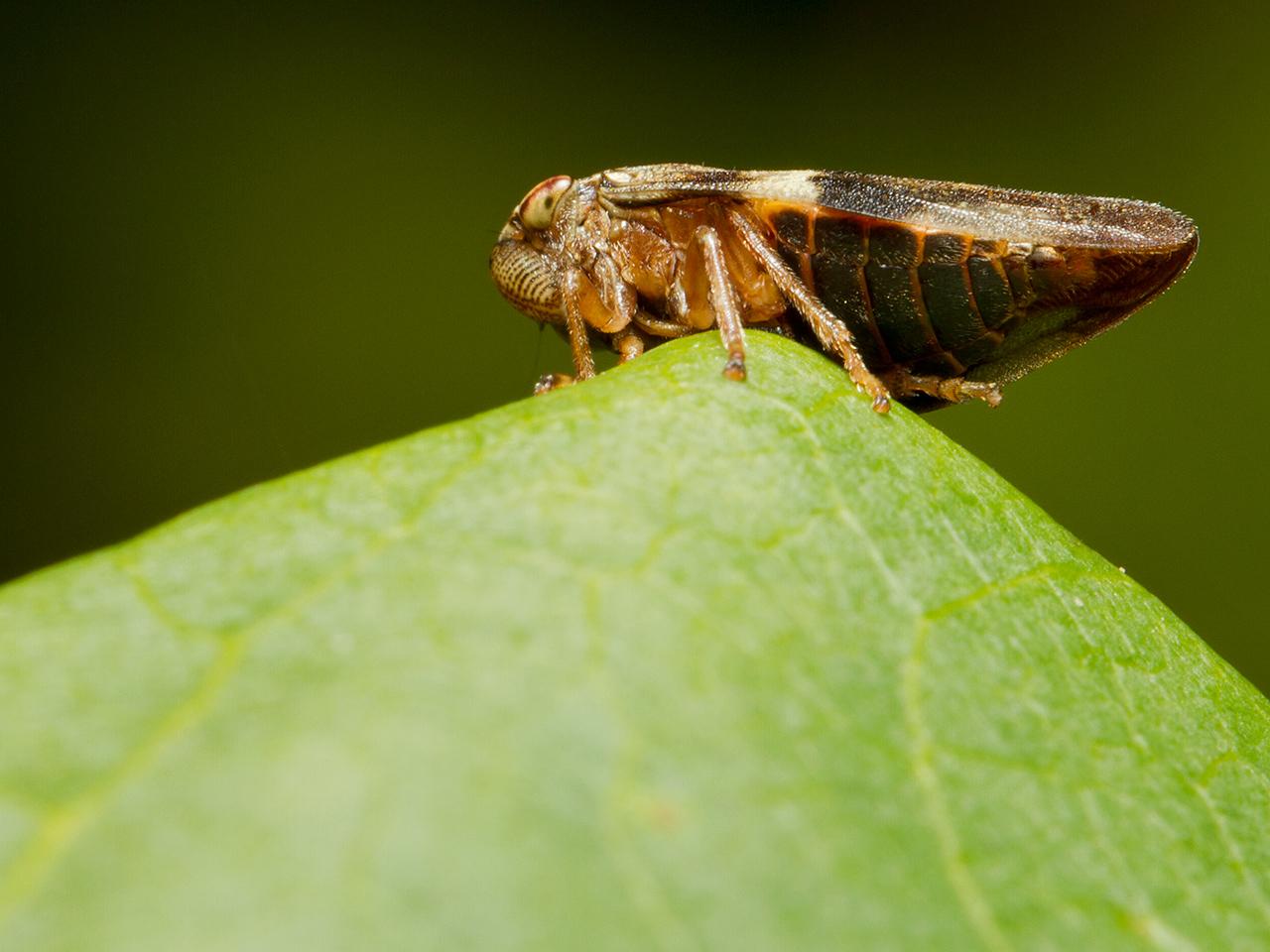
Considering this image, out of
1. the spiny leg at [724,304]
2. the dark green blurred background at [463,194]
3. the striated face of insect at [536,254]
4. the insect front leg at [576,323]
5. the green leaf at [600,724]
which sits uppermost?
the dark green blurred background at [463,194]

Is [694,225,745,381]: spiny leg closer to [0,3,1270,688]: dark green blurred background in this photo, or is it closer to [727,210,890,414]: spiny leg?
[727,210,890,414]: spiny leg

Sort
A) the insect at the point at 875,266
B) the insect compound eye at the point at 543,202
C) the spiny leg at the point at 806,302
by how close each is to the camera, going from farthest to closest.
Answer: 1. the insect compound eye at the point at 543,202
2. the insect at the point at 875,266
3. the spiny leg at the point at 806,302

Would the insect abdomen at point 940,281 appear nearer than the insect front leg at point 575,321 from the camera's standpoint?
Yes

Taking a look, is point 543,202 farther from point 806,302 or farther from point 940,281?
point 940,281

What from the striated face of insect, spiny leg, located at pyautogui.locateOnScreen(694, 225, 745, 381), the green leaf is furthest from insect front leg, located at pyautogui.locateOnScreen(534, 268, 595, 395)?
the green leaf

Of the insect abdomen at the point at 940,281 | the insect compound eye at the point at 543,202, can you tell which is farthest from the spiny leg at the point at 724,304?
the insect compound eye at the point at 543,202

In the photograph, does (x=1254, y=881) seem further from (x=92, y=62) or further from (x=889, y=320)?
(x=92, y=62)

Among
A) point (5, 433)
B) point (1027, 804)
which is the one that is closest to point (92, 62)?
point (5, 433)

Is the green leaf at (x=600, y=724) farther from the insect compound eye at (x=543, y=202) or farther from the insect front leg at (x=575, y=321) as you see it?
the insect compound eye at (x=543, y=202)
